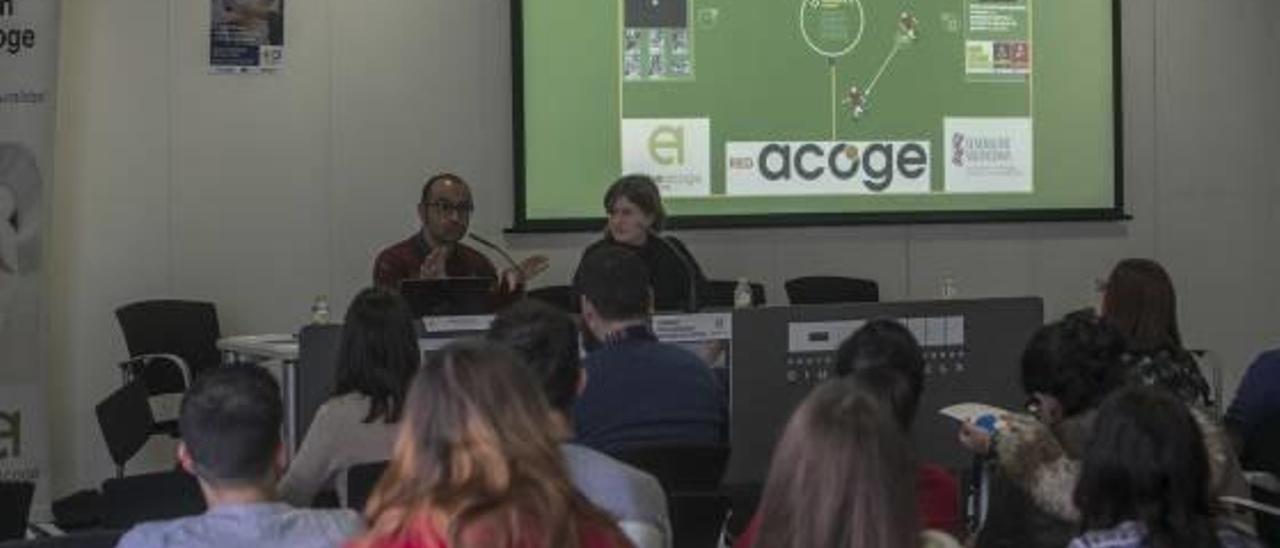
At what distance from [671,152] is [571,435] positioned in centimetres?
477

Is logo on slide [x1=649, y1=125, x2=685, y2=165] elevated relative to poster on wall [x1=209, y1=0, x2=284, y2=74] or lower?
lower

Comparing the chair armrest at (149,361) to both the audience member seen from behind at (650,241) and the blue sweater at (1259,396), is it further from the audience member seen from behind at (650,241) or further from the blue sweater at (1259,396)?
the blue sweater at (1259,396)

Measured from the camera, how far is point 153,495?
11.6ft

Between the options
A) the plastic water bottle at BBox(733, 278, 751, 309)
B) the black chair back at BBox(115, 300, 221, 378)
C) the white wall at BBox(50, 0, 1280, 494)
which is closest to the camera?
the plastic water bottle at BBox(733, 278, 751, 309)

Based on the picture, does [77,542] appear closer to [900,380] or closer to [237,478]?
[237,478]

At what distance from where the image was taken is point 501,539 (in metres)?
2.05

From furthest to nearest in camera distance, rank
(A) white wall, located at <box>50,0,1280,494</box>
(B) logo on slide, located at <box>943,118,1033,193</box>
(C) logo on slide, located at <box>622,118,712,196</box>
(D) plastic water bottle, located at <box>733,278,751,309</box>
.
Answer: (B) logo on slide, located at <box>943,118,1033,193</box> < (C) logo on slide, located at <box>622,118,712,196</box> < (A) white wall, located at <box>50,0,1280,494</box> < (D) plastic water bottle, located at <box>733,278,751,309</box>

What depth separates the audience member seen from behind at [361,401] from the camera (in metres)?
3.95

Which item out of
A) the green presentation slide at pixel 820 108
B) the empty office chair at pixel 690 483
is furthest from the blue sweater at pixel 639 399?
the green presentation slide at pixel 820 108

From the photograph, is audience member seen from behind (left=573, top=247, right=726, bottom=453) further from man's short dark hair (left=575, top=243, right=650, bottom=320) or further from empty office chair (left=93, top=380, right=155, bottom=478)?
empty office chair (left=93, top=380, right=155, bottom=478)

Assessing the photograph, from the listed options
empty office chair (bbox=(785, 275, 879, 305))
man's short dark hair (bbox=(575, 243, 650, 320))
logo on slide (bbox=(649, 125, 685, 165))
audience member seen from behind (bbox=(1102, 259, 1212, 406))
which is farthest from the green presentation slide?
man's short dark hair (bbox=(575, 243, 650, 320))

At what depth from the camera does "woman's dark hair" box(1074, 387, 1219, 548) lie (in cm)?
260

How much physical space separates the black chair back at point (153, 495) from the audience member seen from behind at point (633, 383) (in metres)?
0.92

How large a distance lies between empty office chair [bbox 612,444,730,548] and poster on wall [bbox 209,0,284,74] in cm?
430
